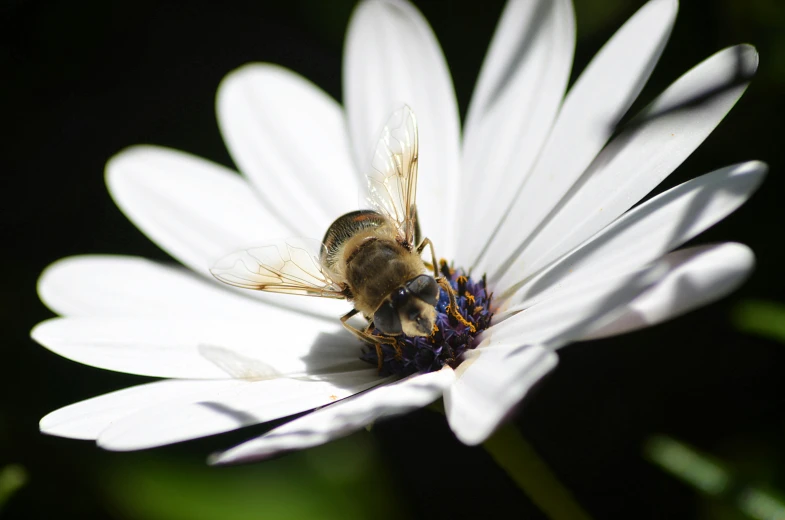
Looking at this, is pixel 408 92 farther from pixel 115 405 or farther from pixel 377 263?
pixel 115 405

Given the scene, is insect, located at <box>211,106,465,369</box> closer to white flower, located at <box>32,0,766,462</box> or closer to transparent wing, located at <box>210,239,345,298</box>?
transparent wing, located at <box>210,239,345,298</box>

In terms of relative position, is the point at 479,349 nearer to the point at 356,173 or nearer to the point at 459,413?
the point at 459,413

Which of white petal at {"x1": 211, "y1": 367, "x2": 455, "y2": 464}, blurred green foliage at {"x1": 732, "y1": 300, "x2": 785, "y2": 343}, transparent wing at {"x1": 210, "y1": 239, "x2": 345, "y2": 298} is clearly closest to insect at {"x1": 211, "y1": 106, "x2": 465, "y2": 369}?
transparent wing at {"x1": 210, "y1": 239, "x2": 345, "y2": 298}

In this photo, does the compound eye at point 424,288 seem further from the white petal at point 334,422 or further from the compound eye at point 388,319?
the white petal at point 334,422

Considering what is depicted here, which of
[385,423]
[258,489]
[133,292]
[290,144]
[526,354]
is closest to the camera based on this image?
[526,354]

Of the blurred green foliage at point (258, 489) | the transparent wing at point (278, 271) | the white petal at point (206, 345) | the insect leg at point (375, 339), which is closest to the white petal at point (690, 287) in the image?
the insect leg at point (375, 339)

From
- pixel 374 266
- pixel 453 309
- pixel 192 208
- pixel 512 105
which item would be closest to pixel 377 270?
pixel 374 266

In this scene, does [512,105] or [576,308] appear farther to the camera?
[512,105]
